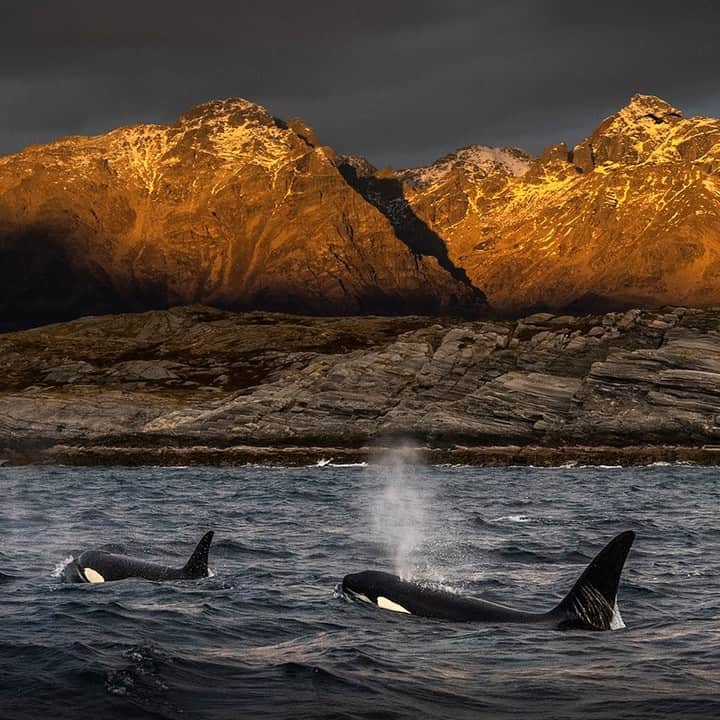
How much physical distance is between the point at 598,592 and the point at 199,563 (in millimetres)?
12113

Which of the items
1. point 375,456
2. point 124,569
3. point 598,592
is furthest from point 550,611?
point 375,456

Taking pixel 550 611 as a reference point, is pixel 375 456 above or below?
above

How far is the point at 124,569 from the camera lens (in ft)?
105

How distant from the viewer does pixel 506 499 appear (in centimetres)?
6700

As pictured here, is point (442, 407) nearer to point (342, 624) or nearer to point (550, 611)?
point (550, 611)

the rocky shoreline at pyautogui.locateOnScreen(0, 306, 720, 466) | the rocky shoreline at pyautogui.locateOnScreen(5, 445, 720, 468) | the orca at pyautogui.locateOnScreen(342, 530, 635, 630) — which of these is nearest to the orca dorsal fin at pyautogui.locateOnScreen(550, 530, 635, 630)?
the orca at pyautogui.locateOnScreen(342, 530, 635, 630)

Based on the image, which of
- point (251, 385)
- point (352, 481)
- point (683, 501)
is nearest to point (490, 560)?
point (683, 501)

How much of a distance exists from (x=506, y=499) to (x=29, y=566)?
37.0 m

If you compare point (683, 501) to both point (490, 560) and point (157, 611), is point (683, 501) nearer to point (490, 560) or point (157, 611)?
point (490, 560)

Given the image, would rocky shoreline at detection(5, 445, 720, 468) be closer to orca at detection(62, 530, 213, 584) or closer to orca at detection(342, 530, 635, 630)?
orca at detection(62, 530, 213, 584)

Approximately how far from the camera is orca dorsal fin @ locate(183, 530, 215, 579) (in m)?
31.9

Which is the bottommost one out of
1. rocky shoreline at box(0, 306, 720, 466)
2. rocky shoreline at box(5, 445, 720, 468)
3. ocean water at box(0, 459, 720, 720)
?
ocean water at box(0, 459, 720, 720)

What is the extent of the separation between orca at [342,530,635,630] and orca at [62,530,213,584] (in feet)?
20.7

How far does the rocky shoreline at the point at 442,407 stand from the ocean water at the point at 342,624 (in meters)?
63.1
